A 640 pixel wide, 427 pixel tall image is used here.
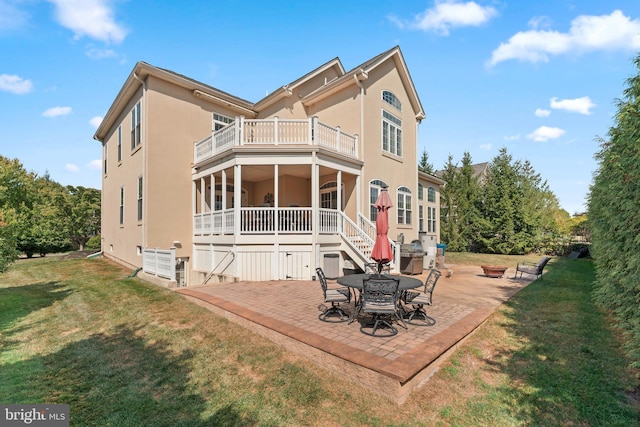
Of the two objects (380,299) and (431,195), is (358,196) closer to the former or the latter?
(380,299)

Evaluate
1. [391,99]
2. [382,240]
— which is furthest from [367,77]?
[382,240]

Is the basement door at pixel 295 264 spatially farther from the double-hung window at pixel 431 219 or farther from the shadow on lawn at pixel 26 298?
the double-hung window at pixel 431 219

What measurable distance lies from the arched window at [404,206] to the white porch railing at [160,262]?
36.4ft

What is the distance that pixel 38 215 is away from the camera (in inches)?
356

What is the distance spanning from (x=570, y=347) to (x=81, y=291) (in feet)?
43.0

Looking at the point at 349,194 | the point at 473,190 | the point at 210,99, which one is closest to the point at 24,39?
the point at 210,99

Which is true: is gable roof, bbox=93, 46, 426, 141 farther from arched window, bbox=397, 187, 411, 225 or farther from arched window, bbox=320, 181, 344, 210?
arched window, bbox=397, 187, 411, 225

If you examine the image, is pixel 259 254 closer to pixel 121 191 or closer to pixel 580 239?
pixel 121 191

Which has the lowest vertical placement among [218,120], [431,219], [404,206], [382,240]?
[382,240]

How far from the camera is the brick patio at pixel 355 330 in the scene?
4068mm

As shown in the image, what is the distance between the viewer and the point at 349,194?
13.9m

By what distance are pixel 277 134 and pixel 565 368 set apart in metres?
10.4

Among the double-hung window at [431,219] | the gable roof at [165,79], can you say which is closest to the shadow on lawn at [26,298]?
the gable roof at [165,79]

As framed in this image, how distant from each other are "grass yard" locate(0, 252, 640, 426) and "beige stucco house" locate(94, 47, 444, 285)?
171 inches
